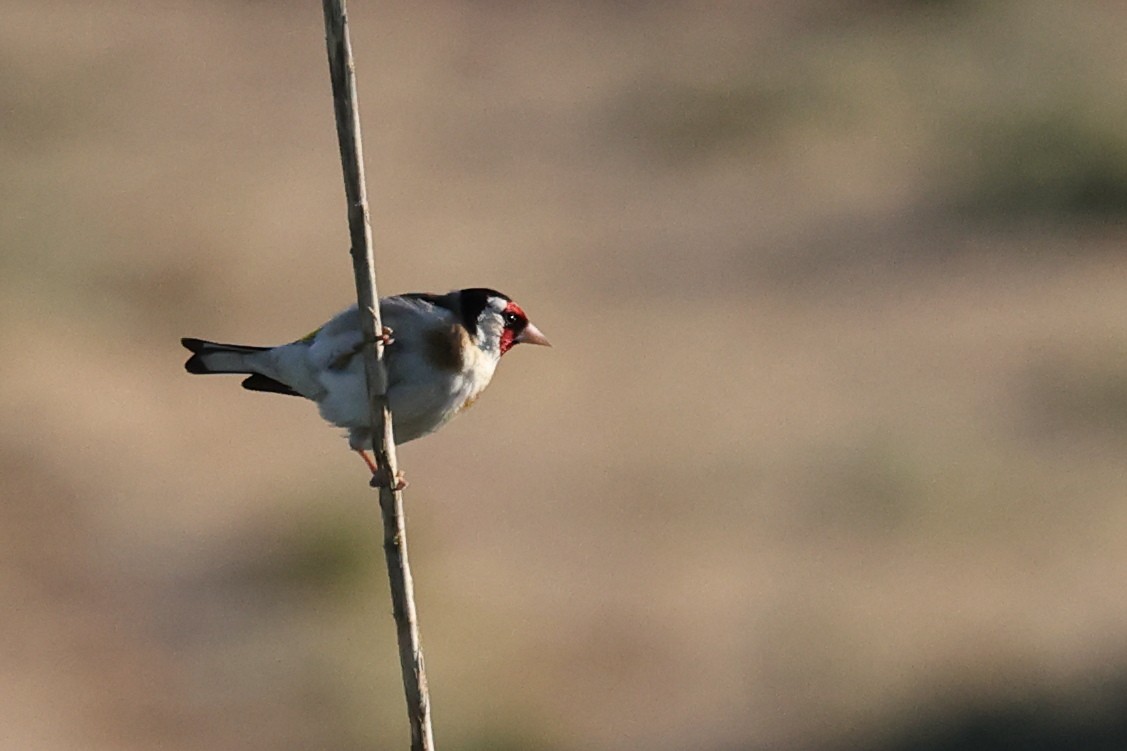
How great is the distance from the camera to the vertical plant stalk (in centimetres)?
292

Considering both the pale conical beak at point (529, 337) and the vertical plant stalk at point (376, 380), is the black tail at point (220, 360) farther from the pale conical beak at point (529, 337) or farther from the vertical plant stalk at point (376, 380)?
the vertical plant stalk at point (376, 380)

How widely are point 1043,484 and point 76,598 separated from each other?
8269 millimetres

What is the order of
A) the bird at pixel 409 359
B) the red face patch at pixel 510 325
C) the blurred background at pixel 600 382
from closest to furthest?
the bird at pixel 409 359 < the red face patch at pixel 510 325 < the blurred background at pixel 600 382

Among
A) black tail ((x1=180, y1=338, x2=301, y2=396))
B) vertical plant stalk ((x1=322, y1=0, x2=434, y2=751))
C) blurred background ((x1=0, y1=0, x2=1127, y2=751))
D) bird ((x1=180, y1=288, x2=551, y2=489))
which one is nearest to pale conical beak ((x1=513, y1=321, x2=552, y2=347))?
bird ((x1=180, y1=288, x2=551, y2=489))

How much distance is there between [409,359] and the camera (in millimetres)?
4289

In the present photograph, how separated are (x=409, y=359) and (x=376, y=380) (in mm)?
879

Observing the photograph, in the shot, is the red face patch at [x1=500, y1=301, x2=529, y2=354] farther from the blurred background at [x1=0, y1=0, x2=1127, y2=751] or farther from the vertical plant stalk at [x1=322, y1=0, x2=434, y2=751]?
the blurred background at [x1=0, y1=0, x2=1127, y2=751]

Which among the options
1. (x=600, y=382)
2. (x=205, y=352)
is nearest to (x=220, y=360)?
(x=205, y=352)

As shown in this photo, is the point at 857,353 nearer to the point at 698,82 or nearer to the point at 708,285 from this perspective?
the point at 708,285

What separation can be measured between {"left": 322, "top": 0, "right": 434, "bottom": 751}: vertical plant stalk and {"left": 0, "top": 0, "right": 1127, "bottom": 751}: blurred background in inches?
313

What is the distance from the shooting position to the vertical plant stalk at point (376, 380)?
115 inches

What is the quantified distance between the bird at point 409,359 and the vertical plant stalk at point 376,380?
0.72m

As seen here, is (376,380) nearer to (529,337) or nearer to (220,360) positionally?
(529,337)

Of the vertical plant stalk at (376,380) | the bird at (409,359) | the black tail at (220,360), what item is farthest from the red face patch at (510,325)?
the vertical plant stalk at (376,380)
